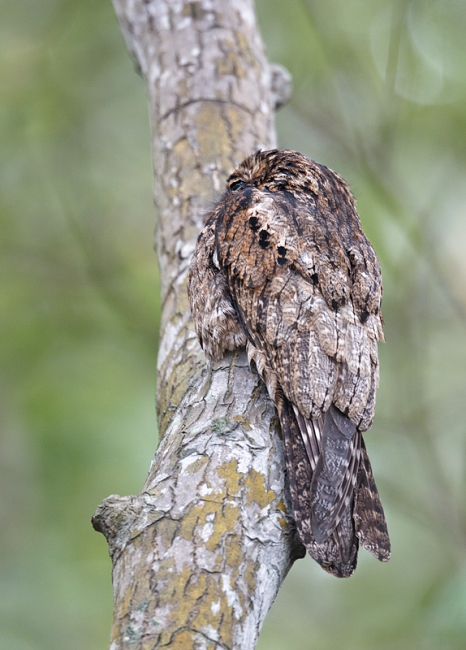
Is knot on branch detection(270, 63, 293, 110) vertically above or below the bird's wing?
above

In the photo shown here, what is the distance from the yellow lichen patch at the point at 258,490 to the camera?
88.3 inches

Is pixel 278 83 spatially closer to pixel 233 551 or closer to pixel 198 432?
pixel 198 432

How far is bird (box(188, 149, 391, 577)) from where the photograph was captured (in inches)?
92.6

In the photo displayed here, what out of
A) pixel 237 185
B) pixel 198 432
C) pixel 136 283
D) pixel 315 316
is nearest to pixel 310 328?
pixel 315 316

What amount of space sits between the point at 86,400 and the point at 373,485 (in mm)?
3967

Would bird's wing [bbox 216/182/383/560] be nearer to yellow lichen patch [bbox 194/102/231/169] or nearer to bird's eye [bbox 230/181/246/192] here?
bird's eye [bbox 230/181/246/192]

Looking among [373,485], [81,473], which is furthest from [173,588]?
[81,473]

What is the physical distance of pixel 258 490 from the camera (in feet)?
7.45

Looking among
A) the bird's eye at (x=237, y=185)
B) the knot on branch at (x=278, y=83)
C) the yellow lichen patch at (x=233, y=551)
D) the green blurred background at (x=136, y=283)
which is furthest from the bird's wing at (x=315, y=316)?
the green blurred background at (x=136, y=283)

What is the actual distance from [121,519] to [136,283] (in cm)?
435

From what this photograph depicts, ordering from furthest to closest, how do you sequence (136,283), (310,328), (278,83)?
(136,283)
(278,83)
(310,328)

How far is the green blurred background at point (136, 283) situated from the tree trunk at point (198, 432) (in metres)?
2.16

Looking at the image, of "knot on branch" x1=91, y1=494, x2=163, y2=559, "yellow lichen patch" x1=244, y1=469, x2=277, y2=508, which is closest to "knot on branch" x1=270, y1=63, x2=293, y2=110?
"yellow lichen patch" x1=244, y1=469, x2=277, y2=508

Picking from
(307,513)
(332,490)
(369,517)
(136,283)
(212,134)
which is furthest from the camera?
(136,283)
